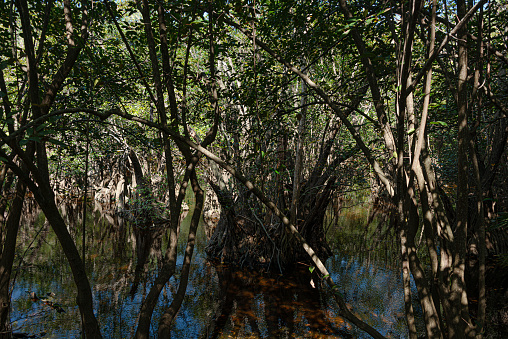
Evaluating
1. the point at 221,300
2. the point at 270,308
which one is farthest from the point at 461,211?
the point at 221,300

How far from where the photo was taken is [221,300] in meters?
6.33

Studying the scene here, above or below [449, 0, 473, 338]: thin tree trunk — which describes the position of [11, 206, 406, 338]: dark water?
below

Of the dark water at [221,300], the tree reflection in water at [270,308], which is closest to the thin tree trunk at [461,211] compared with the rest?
the tree reflection in water at [270,308]

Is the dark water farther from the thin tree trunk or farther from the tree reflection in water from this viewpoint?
the thin tree trunk

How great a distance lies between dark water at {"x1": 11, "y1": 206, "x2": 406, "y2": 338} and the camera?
A: 16.5 ft

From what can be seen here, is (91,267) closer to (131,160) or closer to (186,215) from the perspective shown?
(131,160)

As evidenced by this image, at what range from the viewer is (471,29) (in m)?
4.25

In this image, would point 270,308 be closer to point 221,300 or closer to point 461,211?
point 221,300

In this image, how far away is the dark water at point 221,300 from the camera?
16.5 feet

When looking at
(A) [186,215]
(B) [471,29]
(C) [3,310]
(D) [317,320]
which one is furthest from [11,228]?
(A) [186,215]

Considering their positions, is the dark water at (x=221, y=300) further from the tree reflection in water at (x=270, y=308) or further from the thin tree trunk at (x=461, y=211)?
the thin tree trunk at (x=461, y=211)

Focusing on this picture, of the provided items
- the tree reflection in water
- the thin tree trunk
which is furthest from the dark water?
the thin tree trunk

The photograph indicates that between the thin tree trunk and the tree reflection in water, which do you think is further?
the tree reflection in water

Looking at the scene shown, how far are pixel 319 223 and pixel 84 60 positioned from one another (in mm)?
6038
